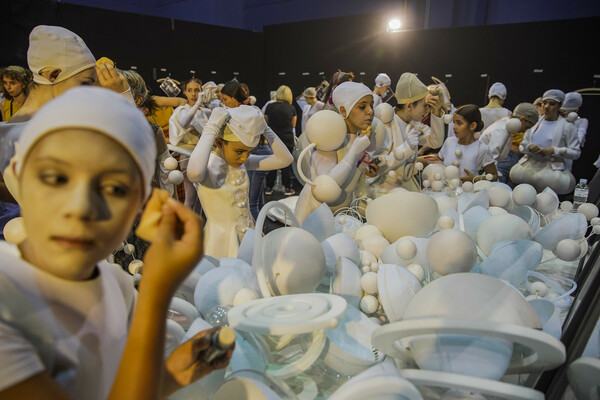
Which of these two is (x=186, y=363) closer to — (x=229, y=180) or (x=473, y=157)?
(x=229, y=180)

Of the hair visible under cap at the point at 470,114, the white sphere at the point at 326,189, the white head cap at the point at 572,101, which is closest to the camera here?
the white sphere at the point at 326,189

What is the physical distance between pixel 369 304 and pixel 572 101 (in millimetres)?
3920

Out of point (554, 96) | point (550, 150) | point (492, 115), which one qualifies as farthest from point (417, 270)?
point (492, 115)

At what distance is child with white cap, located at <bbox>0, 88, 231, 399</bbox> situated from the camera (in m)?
0.38

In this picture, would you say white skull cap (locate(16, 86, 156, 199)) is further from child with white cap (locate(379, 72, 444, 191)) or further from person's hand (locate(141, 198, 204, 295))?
child with white cap (locate(379, 72, 444, 191))

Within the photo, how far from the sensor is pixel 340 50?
661cm

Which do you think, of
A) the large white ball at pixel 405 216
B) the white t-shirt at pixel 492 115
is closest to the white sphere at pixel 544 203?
the large white ball at pixel 405 216

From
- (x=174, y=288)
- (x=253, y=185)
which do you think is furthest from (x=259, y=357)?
(x=253, y=185)

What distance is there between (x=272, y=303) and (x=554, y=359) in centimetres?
50

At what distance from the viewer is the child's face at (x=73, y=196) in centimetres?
38

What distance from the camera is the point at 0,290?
375 millimetres

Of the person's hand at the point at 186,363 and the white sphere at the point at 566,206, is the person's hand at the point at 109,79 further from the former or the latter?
the white sphere at the point at 566,206

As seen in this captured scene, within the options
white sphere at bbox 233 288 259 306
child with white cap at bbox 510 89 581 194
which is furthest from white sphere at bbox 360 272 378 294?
child with white cap at bbox 510 89 581 194

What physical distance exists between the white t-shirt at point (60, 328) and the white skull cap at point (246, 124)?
1235 millimetres
